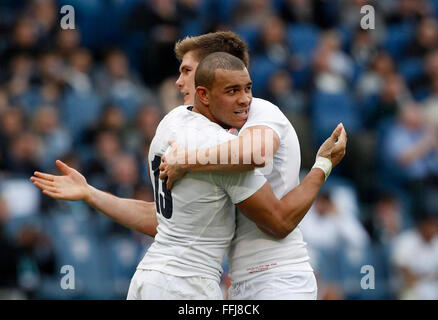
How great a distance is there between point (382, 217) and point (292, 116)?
5.36ft

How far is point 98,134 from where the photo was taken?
9.43 meters

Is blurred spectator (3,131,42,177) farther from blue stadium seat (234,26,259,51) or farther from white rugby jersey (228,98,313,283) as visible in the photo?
white rugby jersey (228,98,313,283)

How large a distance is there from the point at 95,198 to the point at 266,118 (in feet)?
3.60

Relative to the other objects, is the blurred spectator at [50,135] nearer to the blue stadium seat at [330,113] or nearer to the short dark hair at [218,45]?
the blue stadium seat at [330,113]

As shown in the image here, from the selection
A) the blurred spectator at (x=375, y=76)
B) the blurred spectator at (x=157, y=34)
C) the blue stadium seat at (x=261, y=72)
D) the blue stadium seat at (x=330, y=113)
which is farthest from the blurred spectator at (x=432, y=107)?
the blurred spectator at (x=157, y=34)

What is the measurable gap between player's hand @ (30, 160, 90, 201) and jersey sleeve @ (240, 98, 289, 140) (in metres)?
1.00

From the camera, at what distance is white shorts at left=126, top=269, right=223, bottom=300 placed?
159 inches

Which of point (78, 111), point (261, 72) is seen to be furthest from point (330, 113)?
point (78, 111)

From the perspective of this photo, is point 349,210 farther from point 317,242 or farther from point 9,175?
point 9,175

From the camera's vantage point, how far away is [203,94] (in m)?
4.14

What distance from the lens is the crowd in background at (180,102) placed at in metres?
8.37

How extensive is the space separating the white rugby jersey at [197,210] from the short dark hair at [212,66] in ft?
0.62
